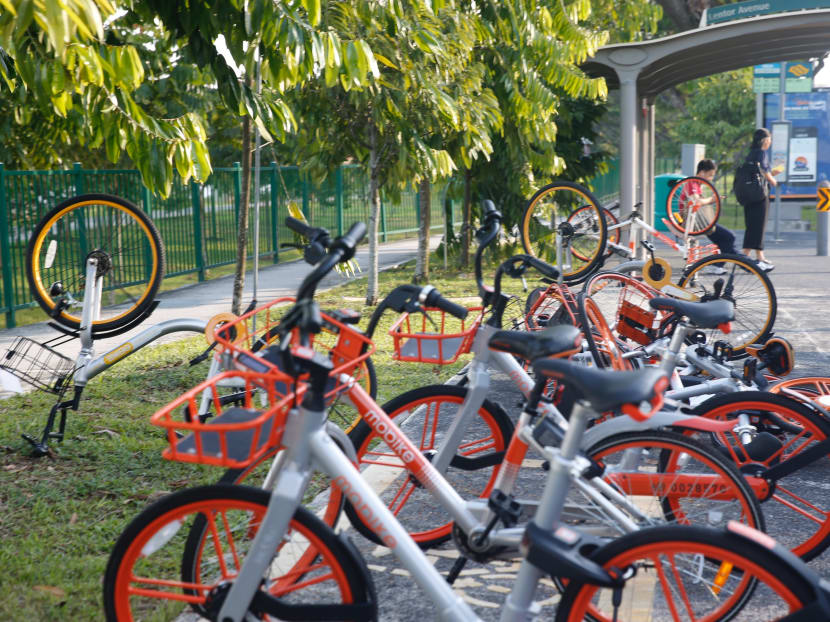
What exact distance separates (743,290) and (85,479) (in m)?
5.44

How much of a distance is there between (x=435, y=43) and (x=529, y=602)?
6202 millimetres

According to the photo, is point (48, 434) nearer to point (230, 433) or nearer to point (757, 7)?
point (230, 433)

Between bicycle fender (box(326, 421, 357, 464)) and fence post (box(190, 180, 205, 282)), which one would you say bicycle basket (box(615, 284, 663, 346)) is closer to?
bicycle fender (box(326, 421, 357, 464))

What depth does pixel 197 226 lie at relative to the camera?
46.3 ft

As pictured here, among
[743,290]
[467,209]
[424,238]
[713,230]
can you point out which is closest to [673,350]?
[743,290]

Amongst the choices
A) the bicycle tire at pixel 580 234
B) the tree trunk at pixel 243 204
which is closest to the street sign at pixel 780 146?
the bicycle tire at pixel 580 234

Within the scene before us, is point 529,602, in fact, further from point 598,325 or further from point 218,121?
point 218,121

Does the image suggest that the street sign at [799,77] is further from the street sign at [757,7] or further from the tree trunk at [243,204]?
the tree trunk at [243,204]

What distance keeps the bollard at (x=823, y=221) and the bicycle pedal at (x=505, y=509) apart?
588 inches

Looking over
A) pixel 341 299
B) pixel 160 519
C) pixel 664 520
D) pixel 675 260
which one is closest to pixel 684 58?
pixel 675 260

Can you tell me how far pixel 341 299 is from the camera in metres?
12.4

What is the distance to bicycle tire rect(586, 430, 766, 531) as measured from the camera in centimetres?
322

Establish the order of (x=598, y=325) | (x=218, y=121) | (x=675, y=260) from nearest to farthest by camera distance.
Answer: (x=598, y=325)
(x=218, y=121)
(x=675, y=260)

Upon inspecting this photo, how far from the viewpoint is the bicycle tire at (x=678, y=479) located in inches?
127
